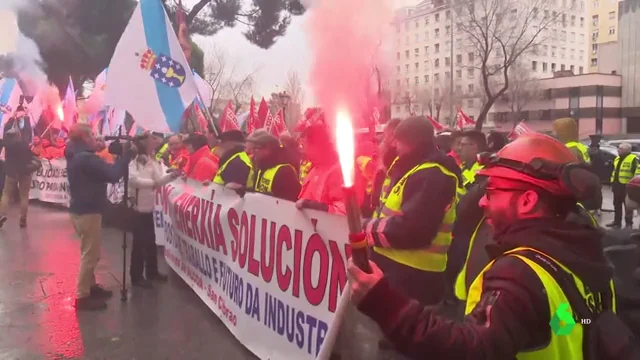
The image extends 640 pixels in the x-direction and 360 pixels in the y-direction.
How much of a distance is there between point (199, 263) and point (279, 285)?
2.38 meters

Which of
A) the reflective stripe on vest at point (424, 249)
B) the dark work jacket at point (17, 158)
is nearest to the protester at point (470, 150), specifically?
the reflective stripe on vest at point (424, 249)

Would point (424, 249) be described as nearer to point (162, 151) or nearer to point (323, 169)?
point (323, 169)

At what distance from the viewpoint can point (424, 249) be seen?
3641 millimetres

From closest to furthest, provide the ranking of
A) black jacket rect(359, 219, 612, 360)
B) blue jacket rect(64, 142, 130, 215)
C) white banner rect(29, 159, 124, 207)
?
black jacket rect(359, 219, 612, 360), blue jacket rect(64, 142, 130, 215), white banner rect(29, 159, 124, 207)

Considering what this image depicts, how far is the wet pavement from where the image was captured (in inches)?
211

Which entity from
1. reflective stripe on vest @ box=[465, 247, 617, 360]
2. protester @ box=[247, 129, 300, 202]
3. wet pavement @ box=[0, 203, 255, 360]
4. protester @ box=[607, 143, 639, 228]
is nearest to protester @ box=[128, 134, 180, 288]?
wet pavement @ box=[0, 203, 255, 360]

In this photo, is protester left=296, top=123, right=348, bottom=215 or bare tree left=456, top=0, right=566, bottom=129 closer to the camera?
protester left=296, top=123, right=348, bottom=215

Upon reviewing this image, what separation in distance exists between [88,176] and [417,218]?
4307mm

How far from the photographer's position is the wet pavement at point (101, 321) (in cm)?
537

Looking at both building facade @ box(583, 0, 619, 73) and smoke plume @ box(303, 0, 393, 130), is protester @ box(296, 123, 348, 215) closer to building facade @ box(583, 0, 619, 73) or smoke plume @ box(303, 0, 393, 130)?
smoke plume @ box(303, 0, 393, 130)

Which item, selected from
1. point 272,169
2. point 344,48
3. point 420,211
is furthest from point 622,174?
point 344,48

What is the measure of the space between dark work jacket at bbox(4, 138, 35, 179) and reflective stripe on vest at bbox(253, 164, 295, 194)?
886 centimetres

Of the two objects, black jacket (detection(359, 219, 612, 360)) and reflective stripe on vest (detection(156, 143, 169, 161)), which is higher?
reflective stripe on vest (detection(156, 143, 169, 161))

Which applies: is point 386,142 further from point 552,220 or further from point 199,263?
point 552,220
